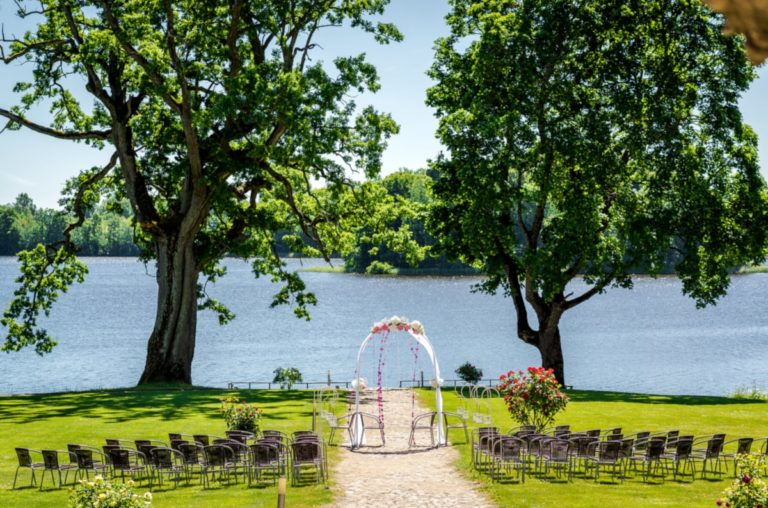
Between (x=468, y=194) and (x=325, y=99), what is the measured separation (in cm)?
814

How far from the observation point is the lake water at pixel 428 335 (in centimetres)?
5188

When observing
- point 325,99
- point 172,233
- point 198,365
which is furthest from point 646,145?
point 198,365

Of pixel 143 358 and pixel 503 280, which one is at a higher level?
pixel 503 280

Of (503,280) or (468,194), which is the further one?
(503,280)

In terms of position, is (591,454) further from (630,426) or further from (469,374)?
(469,374)

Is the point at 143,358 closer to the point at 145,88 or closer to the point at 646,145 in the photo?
the point at 145,88

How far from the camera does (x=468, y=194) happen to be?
36938 mm

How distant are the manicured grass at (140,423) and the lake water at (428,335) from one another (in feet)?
40.2

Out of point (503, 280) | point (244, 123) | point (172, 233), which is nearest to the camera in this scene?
point (244, 123)

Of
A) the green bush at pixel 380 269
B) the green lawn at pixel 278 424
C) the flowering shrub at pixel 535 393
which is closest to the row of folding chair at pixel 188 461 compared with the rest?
the green lawn at pixel 278 424

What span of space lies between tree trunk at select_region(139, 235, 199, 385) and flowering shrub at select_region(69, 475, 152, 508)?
2607 centimetres

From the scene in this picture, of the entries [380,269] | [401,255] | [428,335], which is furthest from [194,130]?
[380,269]

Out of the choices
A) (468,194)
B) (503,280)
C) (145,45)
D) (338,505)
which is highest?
(145,45)

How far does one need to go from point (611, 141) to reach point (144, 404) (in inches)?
845
